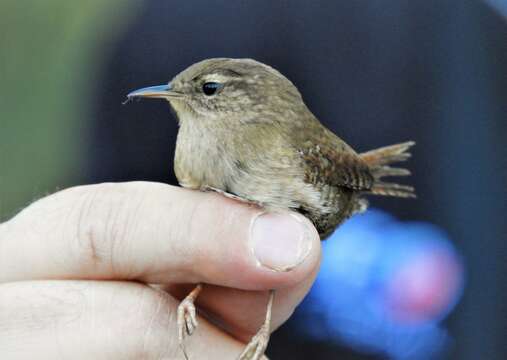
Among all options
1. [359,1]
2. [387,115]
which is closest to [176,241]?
[387,115]

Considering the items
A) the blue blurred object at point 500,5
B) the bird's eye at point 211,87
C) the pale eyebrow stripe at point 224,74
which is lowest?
the bird's eye at point 211,87

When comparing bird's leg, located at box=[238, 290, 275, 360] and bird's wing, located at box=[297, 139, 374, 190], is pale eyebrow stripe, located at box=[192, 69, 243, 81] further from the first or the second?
bird's leg, located at box=[238, 290, 275, 360]

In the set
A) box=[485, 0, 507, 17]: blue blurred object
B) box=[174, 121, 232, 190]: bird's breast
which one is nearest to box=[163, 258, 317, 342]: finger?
box=[174, 121, 232, 190]: bird's breast

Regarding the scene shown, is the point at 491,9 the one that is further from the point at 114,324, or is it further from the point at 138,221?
the point at 114,324

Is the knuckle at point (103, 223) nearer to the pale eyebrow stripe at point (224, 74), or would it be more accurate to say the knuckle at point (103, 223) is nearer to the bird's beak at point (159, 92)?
the bird's beak at point (159, 92)

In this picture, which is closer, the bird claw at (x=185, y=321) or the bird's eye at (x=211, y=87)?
the bird claw at (x=185, y=321)

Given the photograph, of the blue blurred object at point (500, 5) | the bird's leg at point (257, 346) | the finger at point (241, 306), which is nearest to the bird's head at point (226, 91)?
the finger at point (241, 306)

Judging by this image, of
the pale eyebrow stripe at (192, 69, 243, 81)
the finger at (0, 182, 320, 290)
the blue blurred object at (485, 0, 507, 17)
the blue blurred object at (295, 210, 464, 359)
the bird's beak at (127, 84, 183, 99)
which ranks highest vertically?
the blue blurred object at (485, 0, 507, 17)
